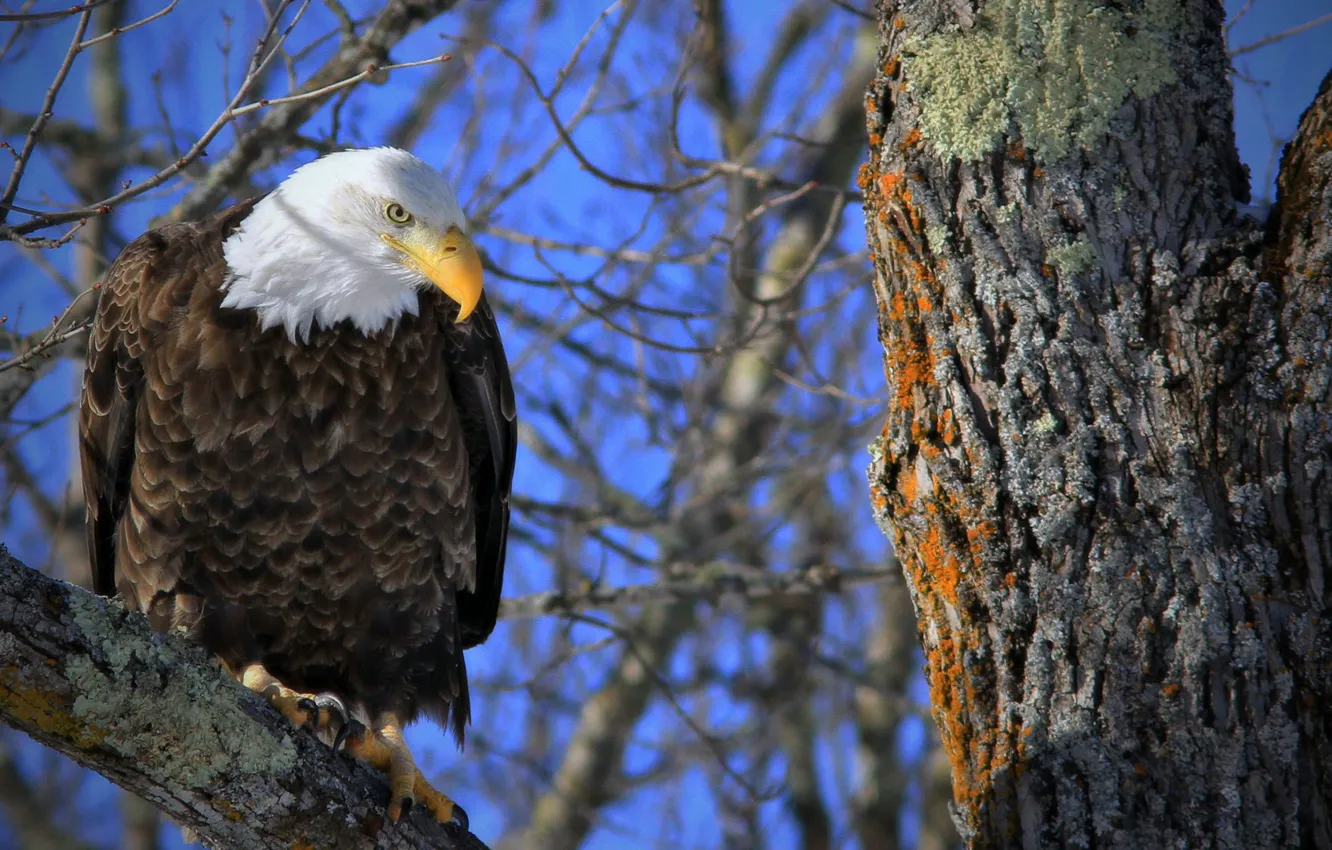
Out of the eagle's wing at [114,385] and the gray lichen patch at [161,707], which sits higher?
the eagle's wing at [114,385]

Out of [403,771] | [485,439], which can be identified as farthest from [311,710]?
[485,439]

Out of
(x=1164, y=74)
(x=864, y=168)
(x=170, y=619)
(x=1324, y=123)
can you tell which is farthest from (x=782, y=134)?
(x=170, y=619)

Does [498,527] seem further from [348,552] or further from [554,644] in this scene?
[554,644]

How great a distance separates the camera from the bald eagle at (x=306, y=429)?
292 centimetres

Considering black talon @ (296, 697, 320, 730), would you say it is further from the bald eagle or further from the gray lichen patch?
the gray lichen patch

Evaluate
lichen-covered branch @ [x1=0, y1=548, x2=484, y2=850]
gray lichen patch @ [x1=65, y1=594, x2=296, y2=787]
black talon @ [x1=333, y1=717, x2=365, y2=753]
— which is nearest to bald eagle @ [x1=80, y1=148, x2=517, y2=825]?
black talon @ [x1=333, y1=717, x2=365, y2=753]

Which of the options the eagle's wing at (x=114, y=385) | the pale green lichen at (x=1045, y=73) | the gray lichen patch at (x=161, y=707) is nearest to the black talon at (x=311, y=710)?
the gray lichen patch at (x=161, y=707)

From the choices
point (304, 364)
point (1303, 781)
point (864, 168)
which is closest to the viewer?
point (1303, 781)

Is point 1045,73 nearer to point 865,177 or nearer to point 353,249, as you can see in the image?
point 865,177

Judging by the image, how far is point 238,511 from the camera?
300cm

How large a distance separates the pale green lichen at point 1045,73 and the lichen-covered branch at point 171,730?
1.62m

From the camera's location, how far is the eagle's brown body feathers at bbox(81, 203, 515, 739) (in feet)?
9.62

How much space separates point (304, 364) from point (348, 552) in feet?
1.72

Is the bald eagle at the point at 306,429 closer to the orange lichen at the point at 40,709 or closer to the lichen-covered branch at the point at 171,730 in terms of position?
the lichen-covered branch at the point at 171,730
